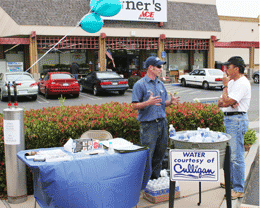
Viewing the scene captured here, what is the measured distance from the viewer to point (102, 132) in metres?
4.97

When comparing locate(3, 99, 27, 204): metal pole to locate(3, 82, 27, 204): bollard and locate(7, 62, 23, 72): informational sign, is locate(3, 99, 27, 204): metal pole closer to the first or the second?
locate(3, 82, 27, 204): bollard

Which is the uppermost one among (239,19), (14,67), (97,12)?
(239,19)

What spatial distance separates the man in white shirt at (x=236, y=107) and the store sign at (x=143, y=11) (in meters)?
22.5

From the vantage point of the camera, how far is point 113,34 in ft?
87.0

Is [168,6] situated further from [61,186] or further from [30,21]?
[61,186]

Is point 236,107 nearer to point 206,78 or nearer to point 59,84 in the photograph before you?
point 59,84

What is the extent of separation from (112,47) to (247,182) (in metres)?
22.8

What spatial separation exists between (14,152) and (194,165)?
8.11 feet

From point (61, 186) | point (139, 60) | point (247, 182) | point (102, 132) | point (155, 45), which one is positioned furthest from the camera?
point (139, 60)

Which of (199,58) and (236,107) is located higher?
(199,58)

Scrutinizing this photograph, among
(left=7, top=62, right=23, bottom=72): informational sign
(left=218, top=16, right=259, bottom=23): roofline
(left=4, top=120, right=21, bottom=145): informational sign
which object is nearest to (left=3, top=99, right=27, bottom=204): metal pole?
(left=4, top=120, right=21, bottom=145): informational sign

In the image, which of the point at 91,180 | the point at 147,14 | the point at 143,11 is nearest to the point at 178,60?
the point at 147,14

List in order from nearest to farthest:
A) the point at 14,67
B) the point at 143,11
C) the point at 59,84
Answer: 1. the point at 59,84
2. the point at 14,67
3. the point at 143,11

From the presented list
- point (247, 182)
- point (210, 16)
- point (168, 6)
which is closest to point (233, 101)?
point (247, 182)
